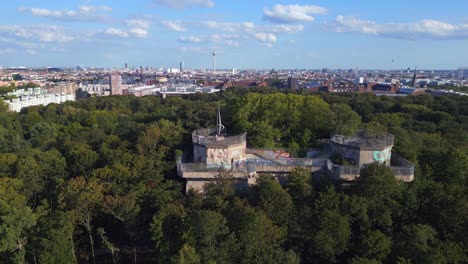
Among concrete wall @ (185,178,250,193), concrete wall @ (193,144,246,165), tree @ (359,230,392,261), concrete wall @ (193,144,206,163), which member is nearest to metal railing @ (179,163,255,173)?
concrete wall @ (185,178,250,193)

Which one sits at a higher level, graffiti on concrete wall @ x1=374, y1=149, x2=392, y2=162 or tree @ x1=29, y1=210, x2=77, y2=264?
graffiti on concrete wall @ x1=374, y1=149, x2=392, y2=162

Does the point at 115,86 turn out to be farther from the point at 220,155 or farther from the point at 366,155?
the point at 366,155

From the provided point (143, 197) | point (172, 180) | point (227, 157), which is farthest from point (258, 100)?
point (143, 197)

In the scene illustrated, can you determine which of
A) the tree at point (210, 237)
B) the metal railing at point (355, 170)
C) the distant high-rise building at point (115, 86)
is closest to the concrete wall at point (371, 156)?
the metal railing at point (355, 170)

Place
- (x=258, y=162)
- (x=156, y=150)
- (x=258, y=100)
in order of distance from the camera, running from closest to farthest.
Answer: (x=258, y=162) < (x=156, y=150) < (x=258, y=100)

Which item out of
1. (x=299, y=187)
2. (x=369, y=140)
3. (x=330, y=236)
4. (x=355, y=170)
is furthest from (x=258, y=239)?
(x=369, y=140)

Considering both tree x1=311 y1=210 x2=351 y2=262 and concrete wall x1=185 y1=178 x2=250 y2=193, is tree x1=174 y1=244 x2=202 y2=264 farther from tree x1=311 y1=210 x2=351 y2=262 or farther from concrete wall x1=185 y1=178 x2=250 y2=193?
concrete wall x1=185 y1=178 x2=250 y2=193

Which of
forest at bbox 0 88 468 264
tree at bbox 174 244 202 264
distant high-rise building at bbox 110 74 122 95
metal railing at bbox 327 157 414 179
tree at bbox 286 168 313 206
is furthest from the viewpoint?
distant high-rise building at bbox 110 74 122 95

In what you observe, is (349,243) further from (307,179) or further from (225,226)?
(225,226)
